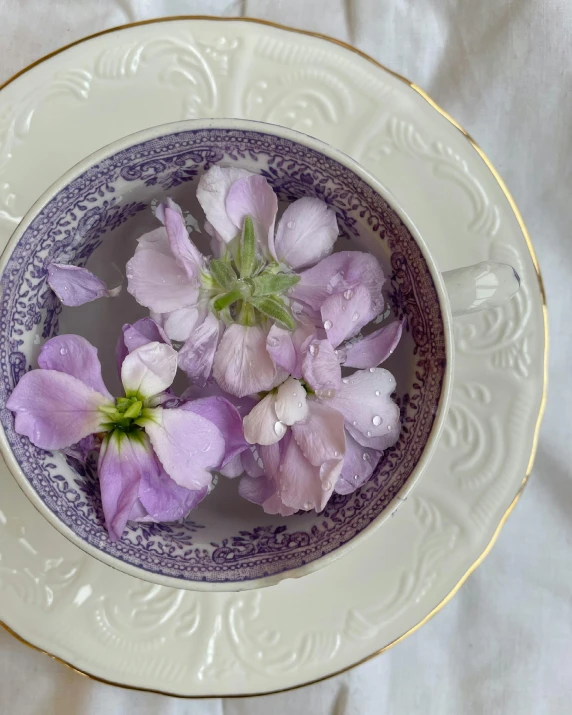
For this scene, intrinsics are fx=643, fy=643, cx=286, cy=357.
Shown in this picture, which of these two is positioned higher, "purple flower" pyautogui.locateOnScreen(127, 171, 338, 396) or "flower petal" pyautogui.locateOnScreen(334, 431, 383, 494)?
"purple flower" pyautogui.locateOnScreen(127, 171, 338, 396)

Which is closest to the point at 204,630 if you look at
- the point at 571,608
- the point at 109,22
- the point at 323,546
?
the point at 323,546

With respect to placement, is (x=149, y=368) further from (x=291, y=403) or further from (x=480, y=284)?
(x=480, y=284)

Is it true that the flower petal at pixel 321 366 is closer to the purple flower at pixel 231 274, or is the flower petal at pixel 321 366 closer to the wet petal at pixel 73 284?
the purple flower at pixel 231 274

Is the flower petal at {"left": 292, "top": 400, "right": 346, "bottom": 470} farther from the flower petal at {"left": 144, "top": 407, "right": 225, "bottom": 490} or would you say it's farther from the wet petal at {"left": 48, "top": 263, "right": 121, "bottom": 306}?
the wet petal at {"left": 48, "top": 263, "right": 121, "bottom": 306}

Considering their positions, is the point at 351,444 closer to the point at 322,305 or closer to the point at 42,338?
the point at 322,305

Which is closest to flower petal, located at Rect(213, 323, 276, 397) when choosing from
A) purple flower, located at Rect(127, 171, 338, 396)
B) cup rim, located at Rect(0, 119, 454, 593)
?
purple flower, located at Rect(127, 171, 338, 396)

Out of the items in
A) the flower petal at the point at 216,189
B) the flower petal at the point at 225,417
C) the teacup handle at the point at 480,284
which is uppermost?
the teacup handle at the point at 480,284

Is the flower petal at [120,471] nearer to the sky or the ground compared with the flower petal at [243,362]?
nearer to the ground

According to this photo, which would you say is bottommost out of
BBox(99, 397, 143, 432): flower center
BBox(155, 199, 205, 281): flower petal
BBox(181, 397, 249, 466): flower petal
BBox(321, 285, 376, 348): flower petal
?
BBox(99, 397, 143, 432): flower center

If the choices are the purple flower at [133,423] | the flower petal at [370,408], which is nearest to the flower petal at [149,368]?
the purple flower at [133,423]
